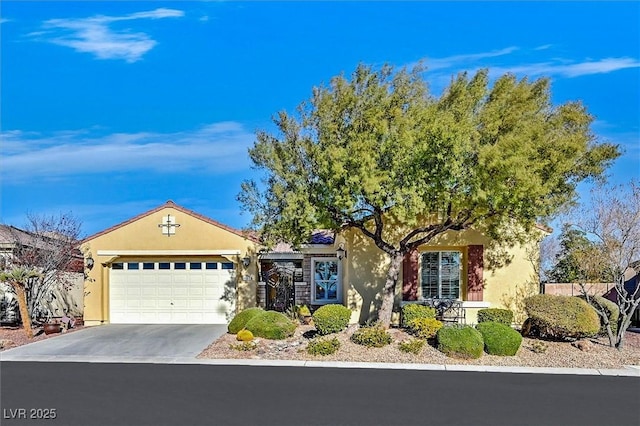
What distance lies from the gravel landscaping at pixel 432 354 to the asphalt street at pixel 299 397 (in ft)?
4.03

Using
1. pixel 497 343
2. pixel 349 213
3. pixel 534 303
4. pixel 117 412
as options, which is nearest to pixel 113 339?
pixel 349 213

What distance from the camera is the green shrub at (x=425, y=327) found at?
16.9 m

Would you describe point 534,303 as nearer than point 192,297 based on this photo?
Yes

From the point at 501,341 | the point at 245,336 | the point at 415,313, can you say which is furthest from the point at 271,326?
the point at 501,341

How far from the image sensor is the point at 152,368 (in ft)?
47.7

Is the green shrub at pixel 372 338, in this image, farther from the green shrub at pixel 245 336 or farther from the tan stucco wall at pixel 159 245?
the tan stucco wall at pixel 159 245

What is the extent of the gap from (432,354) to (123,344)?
28.4 feet

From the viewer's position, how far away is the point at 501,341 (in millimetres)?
15859

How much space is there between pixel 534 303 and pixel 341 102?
763 cm

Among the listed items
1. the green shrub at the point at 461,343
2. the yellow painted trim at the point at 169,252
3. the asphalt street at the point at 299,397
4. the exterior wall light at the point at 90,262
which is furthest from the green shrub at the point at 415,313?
the exterior wall light at the point at 90,262

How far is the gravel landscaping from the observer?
15.5 metres

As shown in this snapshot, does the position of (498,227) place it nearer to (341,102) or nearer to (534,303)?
(534,303)

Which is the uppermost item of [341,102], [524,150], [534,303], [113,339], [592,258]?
[341,102]

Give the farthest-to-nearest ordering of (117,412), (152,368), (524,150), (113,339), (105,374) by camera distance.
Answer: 1. (113,339)
2. (524,150)
3. (152,368)
4. (105,374)
5. (117,412)
